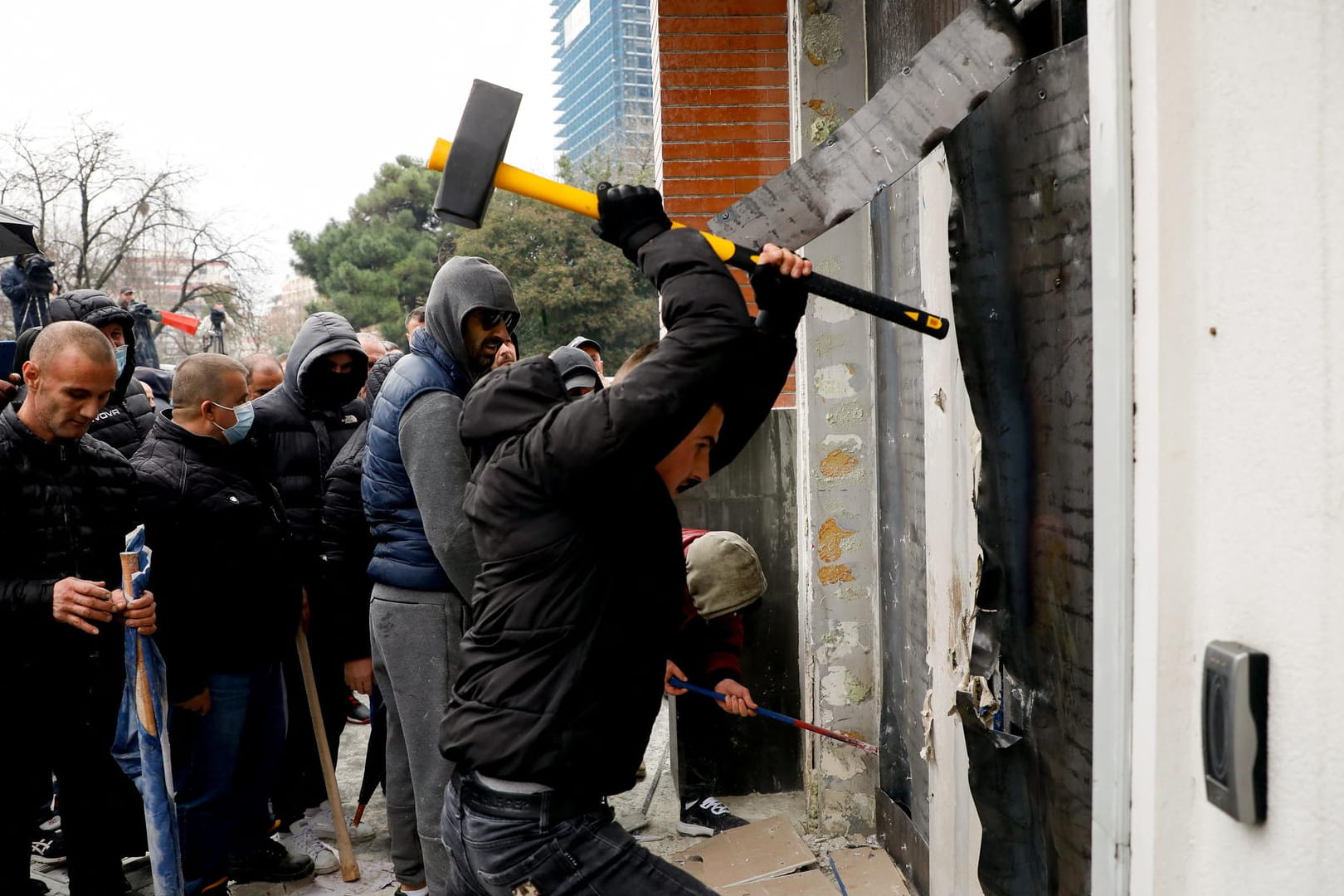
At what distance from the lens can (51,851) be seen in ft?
13.7

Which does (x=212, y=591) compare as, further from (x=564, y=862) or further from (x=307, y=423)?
(x=564, y=862)

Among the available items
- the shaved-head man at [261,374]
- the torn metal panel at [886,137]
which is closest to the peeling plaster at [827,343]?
the torn metal panel at [886,137]

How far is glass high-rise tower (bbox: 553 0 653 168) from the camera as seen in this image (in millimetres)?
66875

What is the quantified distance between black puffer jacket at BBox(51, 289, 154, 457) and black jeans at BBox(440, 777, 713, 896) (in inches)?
126

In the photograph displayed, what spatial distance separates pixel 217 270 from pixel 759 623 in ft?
73.4

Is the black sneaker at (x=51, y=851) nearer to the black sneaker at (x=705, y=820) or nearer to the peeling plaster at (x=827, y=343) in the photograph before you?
the black sneaker at (x=705, y=820)

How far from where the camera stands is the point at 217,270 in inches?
925

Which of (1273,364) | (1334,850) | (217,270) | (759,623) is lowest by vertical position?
(759,623)

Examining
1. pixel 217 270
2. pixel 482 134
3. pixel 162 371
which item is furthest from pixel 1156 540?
pixel 217 270

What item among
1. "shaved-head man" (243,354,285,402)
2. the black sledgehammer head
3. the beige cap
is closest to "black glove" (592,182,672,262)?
the black sledgehammer head

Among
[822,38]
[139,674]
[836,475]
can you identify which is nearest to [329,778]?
[139,674]

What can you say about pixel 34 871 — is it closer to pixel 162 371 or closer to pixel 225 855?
pixel 225 855

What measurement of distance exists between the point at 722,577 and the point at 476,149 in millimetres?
2288

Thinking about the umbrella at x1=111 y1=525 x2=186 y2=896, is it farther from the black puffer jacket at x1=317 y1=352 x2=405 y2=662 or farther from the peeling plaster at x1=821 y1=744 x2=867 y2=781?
the peeling plaster at x1=821 y1=744 x2=867 y2=781
